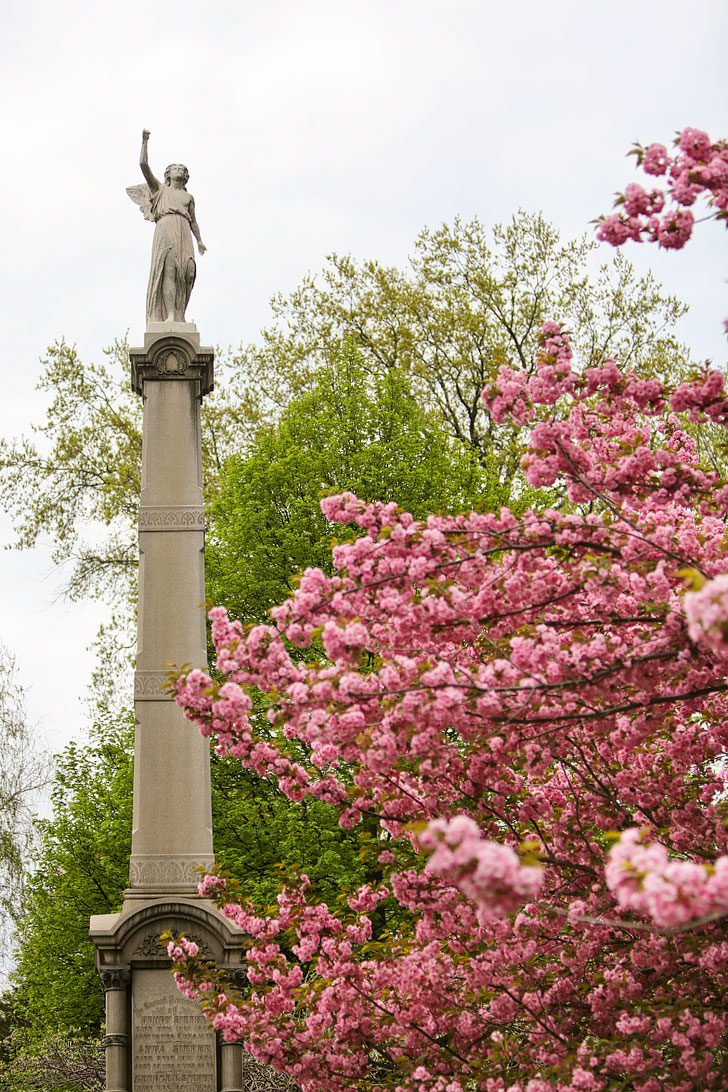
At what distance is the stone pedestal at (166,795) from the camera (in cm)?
931

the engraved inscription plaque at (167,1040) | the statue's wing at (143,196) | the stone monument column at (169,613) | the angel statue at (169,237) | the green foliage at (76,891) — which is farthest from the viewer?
the green foliage at (76,891)

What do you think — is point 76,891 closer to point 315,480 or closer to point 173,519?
point 315,480

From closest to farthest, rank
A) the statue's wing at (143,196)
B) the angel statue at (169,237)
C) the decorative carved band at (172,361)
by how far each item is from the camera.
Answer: the decorative carved band at (172,361), the angel statue at (169,237), the statue's wing at (143,196)

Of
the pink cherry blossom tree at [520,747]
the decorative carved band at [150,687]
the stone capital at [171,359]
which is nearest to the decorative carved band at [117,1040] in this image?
the pink cherry blossom tree at [520,747]

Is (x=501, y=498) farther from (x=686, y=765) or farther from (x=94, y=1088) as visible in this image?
(x=686, y=765)

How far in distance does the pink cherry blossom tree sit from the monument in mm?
1502

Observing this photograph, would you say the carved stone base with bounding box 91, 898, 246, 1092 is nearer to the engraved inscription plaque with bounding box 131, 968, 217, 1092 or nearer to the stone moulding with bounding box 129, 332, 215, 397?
the engraved inscription plaque with bounding box 131, 968, 217, 1092

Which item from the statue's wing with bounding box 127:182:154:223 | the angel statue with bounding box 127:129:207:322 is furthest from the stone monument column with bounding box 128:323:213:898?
the statue's wing with bounding box 127:182:154:223

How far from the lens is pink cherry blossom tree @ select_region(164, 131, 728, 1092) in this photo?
19.9 feet

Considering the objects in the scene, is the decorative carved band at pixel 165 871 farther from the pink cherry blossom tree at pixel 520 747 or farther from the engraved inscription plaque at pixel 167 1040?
the pink cherry blossom tree at pixel 520 747

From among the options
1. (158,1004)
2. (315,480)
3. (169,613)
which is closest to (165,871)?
(158,1004)

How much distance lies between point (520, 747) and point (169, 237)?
6.86 m

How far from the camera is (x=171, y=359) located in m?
11.2

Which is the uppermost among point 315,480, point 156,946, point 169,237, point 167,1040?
point 315,480
